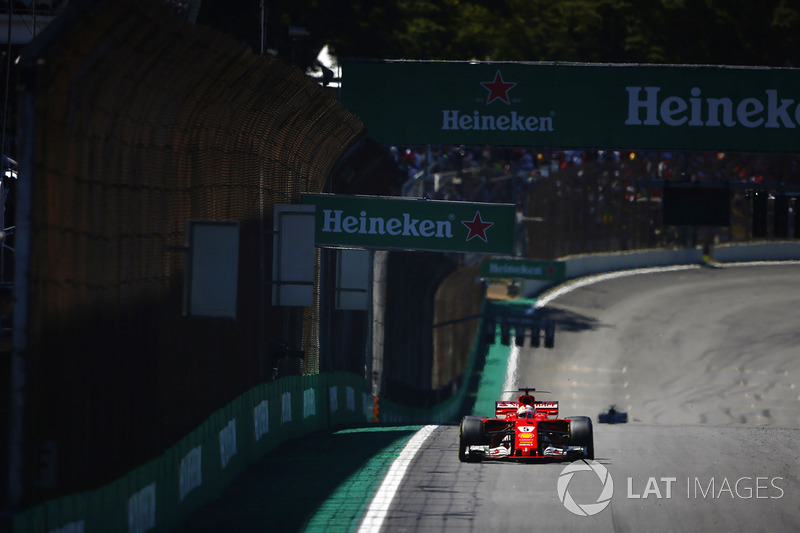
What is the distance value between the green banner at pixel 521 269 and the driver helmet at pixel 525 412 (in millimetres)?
30031

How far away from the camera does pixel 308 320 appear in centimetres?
2081

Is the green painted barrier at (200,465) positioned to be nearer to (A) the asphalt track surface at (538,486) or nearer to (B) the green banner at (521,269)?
(A) the asphalt track surface at (538,486)

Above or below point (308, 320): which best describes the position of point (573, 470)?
below

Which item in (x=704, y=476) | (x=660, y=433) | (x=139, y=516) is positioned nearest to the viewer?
(x=139, y=516)

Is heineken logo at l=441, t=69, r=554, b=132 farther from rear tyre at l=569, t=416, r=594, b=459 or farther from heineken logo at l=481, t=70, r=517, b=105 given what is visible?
rear tyre at l=569, t=416, r=594, b=459

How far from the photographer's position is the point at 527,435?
13758 millimetres

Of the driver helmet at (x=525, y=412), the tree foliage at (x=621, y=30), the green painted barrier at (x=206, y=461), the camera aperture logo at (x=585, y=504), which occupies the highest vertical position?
the tree foliage at (x=621, y=30)

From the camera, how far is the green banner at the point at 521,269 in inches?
1740

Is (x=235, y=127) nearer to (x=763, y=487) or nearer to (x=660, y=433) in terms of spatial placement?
(x=763, y=487)

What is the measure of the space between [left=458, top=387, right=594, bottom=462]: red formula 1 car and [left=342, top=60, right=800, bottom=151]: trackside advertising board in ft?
29.1

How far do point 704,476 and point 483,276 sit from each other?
3065 cm

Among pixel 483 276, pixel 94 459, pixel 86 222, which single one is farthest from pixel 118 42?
pixel 483 276

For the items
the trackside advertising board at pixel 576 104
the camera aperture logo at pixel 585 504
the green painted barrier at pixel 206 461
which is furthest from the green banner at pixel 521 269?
the camera aperture logo at pixel 585 504

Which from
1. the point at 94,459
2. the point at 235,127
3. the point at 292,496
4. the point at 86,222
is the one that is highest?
the point at 235,127
